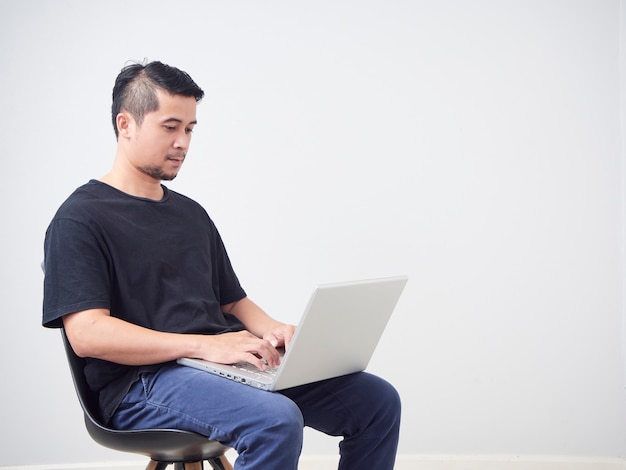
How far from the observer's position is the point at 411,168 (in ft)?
8.98

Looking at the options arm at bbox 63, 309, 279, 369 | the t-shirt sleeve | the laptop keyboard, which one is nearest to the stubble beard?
the t-shirt sleeve

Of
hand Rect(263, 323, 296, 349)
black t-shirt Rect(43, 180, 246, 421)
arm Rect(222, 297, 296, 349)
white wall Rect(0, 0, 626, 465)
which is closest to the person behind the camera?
black t-shirt Rect(43, 180, 246, 421)

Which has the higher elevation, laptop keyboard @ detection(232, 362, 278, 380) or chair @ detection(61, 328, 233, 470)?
laptop keyboard @ detection(232, 362, 278, 380)

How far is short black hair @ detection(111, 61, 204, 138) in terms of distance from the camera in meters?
1.68

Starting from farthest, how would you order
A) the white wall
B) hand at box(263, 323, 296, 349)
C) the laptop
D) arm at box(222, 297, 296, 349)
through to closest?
Answer: 1. the white wall
2. arm at box(222, 297, 296, 349)
3. hand at box(263, 323, 296, 349)
4. the laptop

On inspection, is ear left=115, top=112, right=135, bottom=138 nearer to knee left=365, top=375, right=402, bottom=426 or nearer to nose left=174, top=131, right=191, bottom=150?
nose left=174, top=131, right=191, bottom=150

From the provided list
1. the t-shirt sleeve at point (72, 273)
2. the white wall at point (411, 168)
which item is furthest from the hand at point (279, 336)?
the white wall at point (411, 168)

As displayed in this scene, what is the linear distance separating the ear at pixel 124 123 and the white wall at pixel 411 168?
99 cm

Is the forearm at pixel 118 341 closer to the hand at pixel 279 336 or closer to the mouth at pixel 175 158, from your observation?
the hand at pixel 279 336

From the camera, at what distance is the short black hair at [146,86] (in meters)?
1.68

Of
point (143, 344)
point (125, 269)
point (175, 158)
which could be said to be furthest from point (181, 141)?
point (143, 344)

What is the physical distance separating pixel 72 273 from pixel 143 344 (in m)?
0.20

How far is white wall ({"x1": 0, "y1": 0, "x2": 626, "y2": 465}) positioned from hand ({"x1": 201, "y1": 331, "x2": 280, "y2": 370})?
1.19 meters

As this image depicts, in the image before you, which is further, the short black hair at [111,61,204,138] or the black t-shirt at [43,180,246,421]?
the short black hair at [111,61,204,138]
